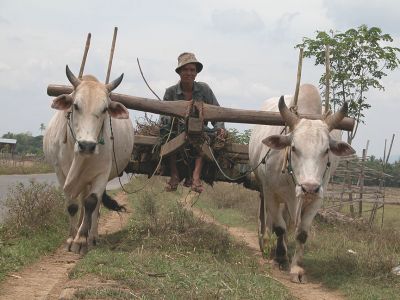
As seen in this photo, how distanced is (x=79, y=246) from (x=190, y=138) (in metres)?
1.69

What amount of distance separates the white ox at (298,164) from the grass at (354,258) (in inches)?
17.6

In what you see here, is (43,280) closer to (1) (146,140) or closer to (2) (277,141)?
(2) (277,141)

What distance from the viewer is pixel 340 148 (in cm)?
551

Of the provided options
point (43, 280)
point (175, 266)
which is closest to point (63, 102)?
point (43, 280)

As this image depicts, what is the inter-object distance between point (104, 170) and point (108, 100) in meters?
0.82

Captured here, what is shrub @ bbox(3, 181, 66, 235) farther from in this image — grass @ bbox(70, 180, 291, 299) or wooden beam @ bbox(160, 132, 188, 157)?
wooden beam @ bbox(160, 132, 188, 157)

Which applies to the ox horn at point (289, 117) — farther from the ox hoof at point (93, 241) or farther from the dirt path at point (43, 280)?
the ox hoof at point (93, 241)

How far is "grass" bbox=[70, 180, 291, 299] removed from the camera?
4.03m

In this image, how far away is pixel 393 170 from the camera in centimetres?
3909

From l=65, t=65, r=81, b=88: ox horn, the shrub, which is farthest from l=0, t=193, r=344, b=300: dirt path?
l=65, t=65, r=81, b=88: ox horn

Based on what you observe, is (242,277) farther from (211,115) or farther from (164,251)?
(211,115)

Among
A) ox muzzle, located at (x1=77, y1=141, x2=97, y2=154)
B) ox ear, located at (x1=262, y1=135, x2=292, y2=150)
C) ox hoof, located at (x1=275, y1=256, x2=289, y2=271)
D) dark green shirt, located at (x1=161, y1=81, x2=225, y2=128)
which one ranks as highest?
dark green shirt, located at (x1=161, y1=81, x2=225, y2=128)

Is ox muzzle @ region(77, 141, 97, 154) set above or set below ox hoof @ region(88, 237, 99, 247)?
above

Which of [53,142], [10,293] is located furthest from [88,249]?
[10,293]
